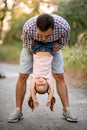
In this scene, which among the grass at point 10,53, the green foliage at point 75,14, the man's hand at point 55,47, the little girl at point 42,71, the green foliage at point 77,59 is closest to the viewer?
the little girl at point 42,71

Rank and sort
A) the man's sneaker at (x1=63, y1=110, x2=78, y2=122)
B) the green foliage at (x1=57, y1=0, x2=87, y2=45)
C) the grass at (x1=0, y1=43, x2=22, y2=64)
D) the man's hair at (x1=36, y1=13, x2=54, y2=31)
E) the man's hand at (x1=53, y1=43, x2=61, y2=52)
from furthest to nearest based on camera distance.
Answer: the grass at (x1=0, y1=43, x2=22, y2=64)
the green foliage at (x1=57, y1=0, x2=87, y2=45)
the man's sneaker at (x1=63, y1=110, x2=78, y2=122)
the man's hand at (x1=53, y1=43, x2=61, y2=52)
the man's hair at (x1=36, y1=13, x2=54, y2=31)

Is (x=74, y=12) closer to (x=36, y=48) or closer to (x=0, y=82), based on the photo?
(x=0, y=82)

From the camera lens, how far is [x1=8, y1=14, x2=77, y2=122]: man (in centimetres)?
563

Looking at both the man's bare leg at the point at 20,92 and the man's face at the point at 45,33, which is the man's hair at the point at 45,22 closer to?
the man's face at the point at 45,33

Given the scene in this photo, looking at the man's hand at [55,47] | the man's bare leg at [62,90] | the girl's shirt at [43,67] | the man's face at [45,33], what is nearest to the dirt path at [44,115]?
the man's bare leg at [62,90]

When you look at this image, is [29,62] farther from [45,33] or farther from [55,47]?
[45,33]

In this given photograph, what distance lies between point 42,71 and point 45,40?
435 mm

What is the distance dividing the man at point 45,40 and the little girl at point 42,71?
0.10 metres

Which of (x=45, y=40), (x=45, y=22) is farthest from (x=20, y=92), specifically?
(x=45, y=22)

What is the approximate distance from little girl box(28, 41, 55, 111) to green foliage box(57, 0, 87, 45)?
705cm

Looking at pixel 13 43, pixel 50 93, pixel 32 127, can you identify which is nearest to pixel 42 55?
pixel 50 93

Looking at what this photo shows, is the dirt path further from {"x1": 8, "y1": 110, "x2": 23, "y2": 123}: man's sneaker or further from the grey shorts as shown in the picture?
the grey shorts

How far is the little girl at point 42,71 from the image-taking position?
6.01m

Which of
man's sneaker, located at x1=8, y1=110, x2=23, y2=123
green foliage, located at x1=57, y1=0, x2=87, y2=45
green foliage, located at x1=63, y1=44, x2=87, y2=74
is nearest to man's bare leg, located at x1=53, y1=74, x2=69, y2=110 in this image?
man's sneaker, located at x1=8, y1=110, x2=23, y2=123
